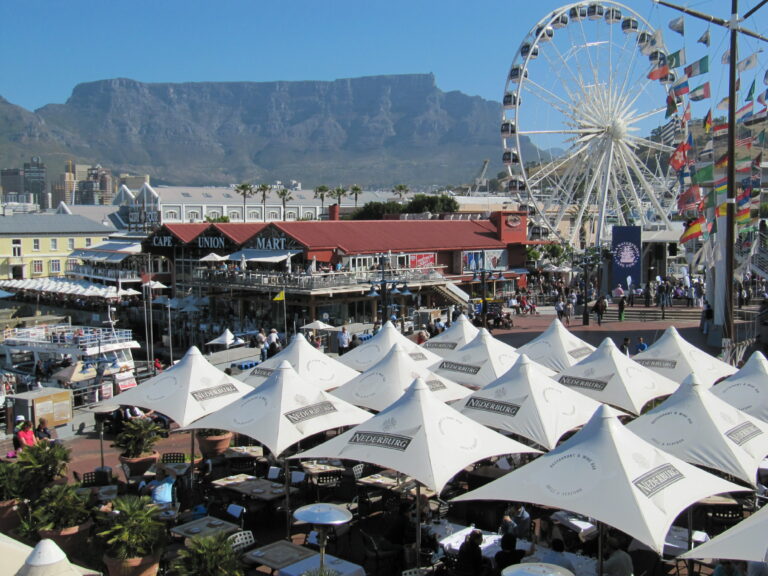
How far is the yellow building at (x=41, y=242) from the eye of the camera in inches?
3031

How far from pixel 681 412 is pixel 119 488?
9221 millimetres

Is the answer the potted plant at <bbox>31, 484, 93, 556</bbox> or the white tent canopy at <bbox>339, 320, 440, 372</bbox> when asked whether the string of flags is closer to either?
the white tent canopy at <bbox>339, 320, 440, 372</bbox>

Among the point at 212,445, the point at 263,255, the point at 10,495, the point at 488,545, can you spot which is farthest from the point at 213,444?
the point at 263,255

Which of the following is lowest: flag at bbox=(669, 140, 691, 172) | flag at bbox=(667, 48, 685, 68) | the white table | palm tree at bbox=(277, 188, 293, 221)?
the white table

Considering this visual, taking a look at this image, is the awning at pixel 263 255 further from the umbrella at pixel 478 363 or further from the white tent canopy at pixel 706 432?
the white tent canopy at pixel 706 432

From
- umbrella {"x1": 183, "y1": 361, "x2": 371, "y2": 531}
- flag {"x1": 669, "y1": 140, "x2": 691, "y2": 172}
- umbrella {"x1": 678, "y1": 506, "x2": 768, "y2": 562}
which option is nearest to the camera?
umbrella {"x1": 678, "y1": 506, "x2": 768, "y2": 562}

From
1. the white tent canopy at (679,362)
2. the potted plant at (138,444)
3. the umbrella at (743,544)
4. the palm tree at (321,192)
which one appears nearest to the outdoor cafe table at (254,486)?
the potted plant at (138,444)

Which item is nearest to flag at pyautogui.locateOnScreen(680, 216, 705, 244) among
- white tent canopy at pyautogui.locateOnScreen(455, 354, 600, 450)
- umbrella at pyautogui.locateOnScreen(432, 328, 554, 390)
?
umbrella at pyautogui.locateOnScreen(432, 328, 554, 390)

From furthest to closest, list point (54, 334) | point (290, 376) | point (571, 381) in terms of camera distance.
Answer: point (54, 334), point (571, 381), point (290, 376)

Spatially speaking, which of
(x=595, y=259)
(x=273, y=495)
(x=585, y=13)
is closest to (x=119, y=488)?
(x=273, y=495)

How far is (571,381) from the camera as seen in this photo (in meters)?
16.0

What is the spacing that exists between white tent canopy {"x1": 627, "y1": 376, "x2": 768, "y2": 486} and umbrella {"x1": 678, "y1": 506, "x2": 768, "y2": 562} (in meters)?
3.24

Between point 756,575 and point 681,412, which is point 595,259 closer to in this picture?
point 681,412

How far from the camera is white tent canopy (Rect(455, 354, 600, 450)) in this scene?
12516 mm
